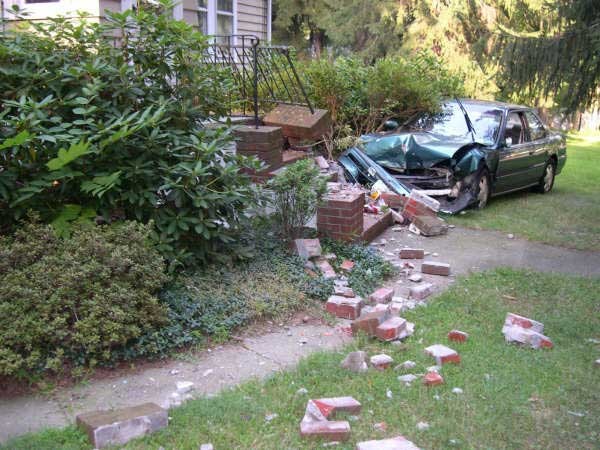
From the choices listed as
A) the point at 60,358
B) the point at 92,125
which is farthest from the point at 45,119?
the point at 60,358

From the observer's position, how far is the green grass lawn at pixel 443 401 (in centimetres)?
340

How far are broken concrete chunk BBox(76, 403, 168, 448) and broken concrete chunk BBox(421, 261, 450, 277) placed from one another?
374 cm

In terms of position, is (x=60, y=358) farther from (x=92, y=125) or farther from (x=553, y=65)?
(x=553, y=65)

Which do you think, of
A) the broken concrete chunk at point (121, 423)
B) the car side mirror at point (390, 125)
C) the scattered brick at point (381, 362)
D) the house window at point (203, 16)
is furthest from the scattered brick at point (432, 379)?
the house window at point (203, 16)

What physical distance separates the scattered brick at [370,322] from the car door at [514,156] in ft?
19.3

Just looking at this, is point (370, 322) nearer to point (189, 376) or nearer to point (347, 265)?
point (189, 376)

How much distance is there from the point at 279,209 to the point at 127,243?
217 cm

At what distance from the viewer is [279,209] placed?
21.4 ft

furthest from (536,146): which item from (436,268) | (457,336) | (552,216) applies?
(457,336)

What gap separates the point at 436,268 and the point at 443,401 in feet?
9.54

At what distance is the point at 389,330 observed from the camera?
4.68m

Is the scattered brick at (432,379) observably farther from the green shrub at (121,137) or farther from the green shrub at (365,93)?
the green shrub at (365,93)

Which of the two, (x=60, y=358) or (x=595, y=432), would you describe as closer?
(x=595, y=432)

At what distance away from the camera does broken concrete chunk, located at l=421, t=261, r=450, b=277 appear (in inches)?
259
